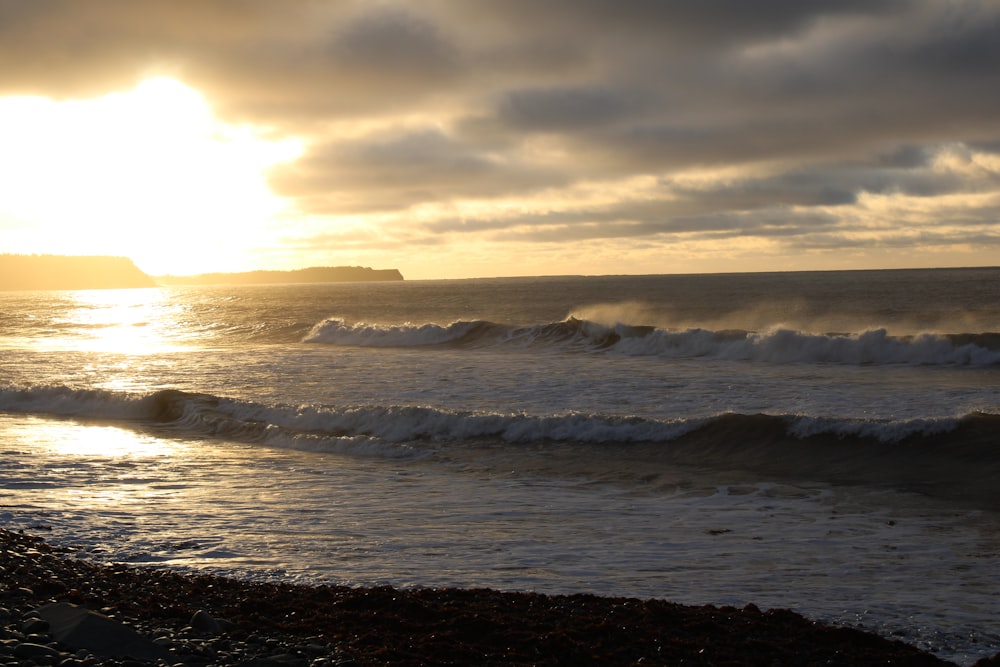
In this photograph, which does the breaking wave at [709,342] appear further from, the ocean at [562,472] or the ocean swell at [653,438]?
the ocean swell at [653,438]

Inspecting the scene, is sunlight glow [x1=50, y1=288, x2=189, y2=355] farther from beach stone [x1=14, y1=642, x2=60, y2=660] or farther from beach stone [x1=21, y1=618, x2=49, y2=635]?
beach stone [x1=14, y1=642, x2=60, y2=660]

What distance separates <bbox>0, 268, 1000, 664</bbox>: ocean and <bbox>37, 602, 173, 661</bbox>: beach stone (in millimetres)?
2046

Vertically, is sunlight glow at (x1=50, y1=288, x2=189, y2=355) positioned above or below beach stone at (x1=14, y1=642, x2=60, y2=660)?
above

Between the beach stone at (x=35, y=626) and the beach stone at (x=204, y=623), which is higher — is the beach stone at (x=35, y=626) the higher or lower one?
the higher one

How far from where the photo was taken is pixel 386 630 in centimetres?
650

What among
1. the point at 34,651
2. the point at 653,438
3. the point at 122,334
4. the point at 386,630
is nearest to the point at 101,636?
the point at 34,651

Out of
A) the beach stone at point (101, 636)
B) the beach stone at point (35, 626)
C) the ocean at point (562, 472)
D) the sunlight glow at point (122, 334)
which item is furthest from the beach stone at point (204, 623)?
the sunlight glow at point (122, 334)

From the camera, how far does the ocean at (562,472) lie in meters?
8.21

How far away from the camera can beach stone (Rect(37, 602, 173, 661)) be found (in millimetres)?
5871

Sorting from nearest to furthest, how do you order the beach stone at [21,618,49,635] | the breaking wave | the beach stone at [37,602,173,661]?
1. the beach stone at [37,602,173,661]
2. the beach stone at [21,618,49,635]
3. the breaking wave

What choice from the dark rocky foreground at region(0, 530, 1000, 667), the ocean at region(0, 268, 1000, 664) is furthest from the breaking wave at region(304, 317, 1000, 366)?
the dark rocky foreground at region(0, 530, 1000, 667)

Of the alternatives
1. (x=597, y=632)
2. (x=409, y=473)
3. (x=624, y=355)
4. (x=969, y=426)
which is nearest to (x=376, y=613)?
(x=597, y=632)

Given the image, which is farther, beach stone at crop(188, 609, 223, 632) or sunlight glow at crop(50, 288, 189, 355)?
sunlight glow at crop(50, 288, 189, 355)

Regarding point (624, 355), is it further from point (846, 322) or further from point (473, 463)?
point (846, 322)
